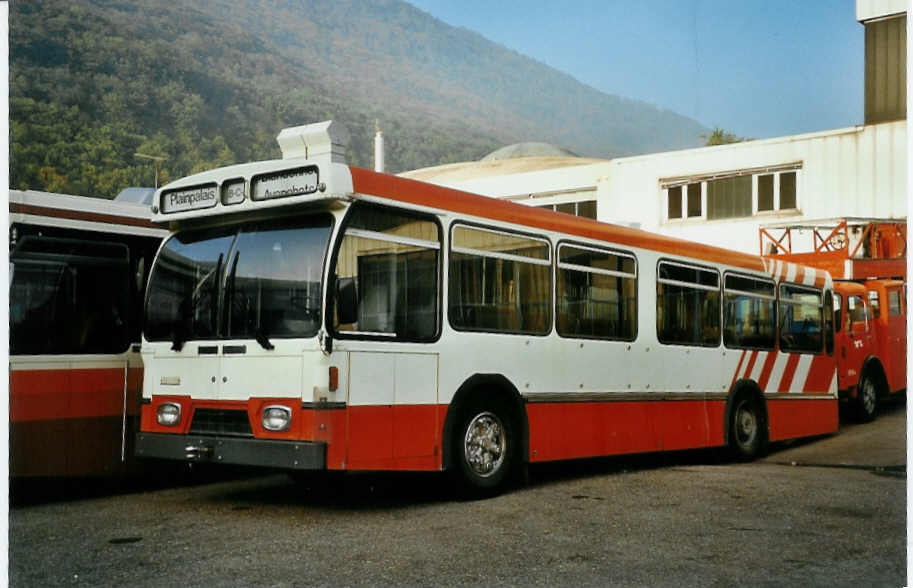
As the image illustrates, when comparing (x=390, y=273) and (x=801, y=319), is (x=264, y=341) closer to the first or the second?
(x=390, y=273)

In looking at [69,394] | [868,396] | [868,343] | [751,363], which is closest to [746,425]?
[751,363]

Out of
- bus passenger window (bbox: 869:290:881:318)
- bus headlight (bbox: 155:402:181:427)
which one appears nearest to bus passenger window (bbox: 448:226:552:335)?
bus headlight (bbox: 155:402:181:427)

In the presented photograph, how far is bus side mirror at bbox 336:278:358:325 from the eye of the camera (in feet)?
23.1

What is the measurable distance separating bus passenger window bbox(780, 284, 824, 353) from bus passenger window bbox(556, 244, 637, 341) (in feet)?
11.4

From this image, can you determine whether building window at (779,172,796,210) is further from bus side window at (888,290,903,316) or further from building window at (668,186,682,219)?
Result: bus side window at (888,290,903,316)

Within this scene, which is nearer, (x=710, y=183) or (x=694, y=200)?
(x=710, y=183)

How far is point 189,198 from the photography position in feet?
26.0

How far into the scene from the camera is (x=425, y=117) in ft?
48.1

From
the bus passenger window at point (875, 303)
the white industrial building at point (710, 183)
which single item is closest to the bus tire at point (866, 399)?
the bus passenger window at point (875, 303)

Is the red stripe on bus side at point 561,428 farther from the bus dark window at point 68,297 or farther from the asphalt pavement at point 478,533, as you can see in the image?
the bus dark window at point 68,297

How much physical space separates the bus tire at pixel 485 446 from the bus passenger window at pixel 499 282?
669 millimetres

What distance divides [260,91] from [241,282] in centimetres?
851

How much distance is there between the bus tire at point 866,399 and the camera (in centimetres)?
1641

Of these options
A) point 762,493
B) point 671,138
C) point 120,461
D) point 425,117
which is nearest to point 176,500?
point 120,461
